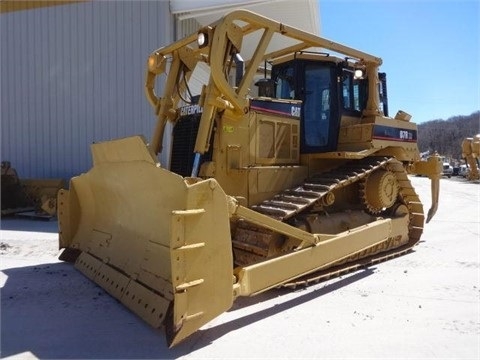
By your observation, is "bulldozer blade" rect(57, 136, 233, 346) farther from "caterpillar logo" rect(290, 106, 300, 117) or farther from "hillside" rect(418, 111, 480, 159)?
"hillside" rect(418, 111, 480, 159)

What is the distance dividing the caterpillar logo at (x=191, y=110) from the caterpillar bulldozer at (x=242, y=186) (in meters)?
0.03

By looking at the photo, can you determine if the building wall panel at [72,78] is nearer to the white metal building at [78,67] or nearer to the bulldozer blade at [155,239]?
the white metal building at [78,67]

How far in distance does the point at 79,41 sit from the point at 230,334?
402 inches

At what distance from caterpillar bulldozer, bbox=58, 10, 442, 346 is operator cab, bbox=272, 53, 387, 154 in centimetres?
2

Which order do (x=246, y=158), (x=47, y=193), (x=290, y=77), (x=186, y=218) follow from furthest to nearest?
(x=47, y=193) < (x=290, y=77) < (x=246, y=158) < (x=186, y=218)

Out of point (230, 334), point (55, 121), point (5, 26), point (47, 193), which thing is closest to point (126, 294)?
point (230, 334)

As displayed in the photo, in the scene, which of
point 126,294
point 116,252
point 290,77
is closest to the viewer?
point 126,294

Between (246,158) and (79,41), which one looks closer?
(246,158)

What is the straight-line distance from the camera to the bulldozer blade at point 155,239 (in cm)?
306

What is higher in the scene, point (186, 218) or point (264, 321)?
point (186, 218)

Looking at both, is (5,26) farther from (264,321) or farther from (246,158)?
(264,321)

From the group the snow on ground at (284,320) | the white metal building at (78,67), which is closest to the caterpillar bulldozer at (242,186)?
the snow on ground at (284,320)

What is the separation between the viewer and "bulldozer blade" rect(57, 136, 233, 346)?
10.1 ft

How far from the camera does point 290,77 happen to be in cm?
→ 590
